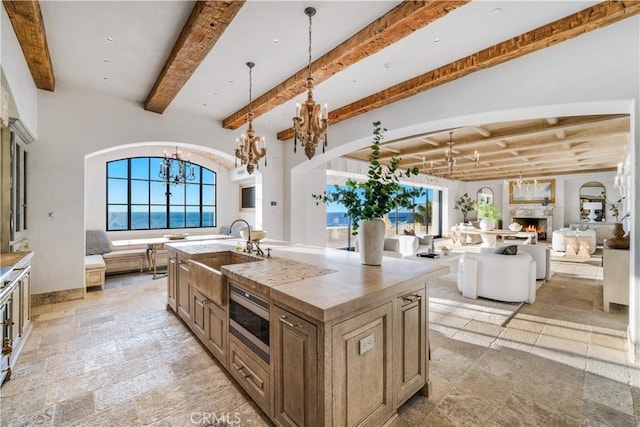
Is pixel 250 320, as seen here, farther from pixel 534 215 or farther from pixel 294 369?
pixel 534 215

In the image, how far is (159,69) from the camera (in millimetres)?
3676

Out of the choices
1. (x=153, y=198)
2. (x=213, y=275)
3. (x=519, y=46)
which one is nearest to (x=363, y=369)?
(x=213, y=275)

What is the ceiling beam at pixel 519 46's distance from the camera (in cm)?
246

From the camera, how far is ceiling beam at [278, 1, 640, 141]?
2.46 metres

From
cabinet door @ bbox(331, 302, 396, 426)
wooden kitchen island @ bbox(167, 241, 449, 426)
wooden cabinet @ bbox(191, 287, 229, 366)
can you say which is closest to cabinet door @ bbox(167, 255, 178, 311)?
wooden cabinet @ bbox(191, 287, 229, 366)

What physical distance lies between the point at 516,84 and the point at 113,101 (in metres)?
5.77

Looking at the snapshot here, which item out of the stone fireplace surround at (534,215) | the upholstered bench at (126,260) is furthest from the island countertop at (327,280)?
the stone fireplace surround at (534,215)

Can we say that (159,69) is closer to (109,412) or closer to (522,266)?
(109,412)

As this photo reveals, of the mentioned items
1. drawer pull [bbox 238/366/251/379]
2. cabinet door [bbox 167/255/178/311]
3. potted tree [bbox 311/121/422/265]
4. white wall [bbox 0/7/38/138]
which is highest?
white wall [bbox 0/7/38/138]

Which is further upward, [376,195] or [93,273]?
[376,195]

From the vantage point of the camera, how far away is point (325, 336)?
1.33 m

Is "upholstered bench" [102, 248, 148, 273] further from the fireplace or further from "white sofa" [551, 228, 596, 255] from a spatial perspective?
the fireplace

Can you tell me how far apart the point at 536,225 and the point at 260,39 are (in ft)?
45.2

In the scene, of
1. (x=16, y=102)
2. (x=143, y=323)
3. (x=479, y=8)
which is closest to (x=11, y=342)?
(x=143, y=323)
